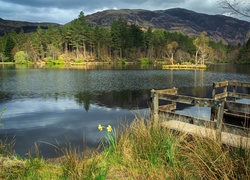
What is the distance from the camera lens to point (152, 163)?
498 centimetres

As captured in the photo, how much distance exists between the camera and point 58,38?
106 metres

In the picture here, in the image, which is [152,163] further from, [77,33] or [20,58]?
[77,33]

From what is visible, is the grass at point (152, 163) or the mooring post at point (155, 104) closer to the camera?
the grass at point (152, 163)

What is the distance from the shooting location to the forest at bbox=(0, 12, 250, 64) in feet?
335

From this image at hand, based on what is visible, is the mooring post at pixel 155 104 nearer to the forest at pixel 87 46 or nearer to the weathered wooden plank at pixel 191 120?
the weathered wooden plank at pixel 191 120

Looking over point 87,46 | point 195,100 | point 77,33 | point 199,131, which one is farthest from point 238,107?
point 87,46

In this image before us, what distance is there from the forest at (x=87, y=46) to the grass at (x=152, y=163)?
90.9 m

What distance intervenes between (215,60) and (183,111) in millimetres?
140947

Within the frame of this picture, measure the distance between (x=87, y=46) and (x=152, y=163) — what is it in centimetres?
11479

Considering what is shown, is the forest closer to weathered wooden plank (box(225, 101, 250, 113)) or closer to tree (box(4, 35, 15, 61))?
tree (box(4, 35, 15, 61))

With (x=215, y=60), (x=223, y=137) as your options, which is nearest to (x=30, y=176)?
(x=223, y=137)

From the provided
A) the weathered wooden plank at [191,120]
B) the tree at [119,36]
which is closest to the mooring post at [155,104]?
the weathered wooden plank at [191,120]

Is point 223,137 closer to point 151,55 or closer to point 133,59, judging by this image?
point 133,59

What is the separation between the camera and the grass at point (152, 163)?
3.85 metres
